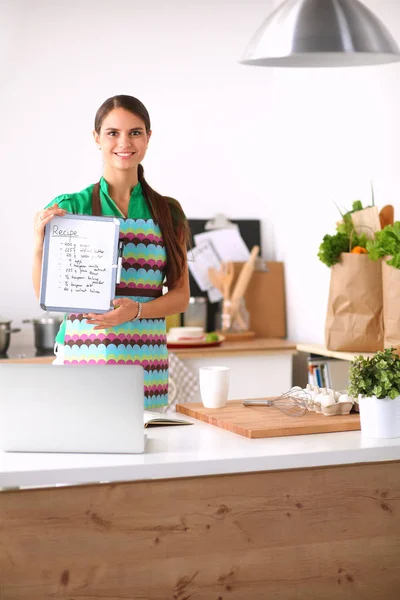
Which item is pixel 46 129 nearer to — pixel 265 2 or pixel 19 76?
pixel 19 76

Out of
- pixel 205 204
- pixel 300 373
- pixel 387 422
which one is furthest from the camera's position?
pixel 205 204

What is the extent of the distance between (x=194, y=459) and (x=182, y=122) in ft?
10.0

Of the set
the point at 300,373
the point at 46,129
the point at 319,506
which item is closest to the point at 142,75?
the point at 46,129

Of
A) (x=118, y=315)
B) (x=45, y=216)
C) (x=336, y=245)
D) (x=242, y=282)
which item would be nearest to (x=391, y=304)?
(x=336, y=245)

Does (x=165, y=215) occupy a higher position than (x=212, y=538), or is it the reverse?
(x=165, y=215)

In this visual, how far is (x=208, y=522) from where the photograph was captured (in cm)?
179

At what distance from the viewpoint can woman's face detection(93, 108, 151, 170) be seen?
2453 mm

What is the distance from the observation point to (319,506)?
1854 millimetres

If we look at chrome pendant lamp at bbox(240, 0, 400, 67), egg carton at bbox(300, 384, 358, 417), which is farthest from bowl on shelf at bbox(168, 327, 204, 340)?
chrome pendant lamp at bbox(240, 0, 400, 67)

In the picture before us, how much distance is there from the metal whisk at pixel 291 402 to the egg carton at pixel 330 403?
0.05 ft

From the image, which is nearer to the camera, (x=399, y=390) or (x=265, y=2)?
(x=399, y=390)

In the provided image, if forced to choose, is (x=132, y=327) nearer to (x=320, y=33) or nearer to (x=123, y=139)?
(x=123, y=139)

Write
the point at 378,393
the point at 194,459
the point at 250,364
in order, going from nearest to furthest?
the point at 194,459
the point at 378,393
the point at 250,364

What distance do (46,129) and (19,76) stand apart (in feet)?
0.91
